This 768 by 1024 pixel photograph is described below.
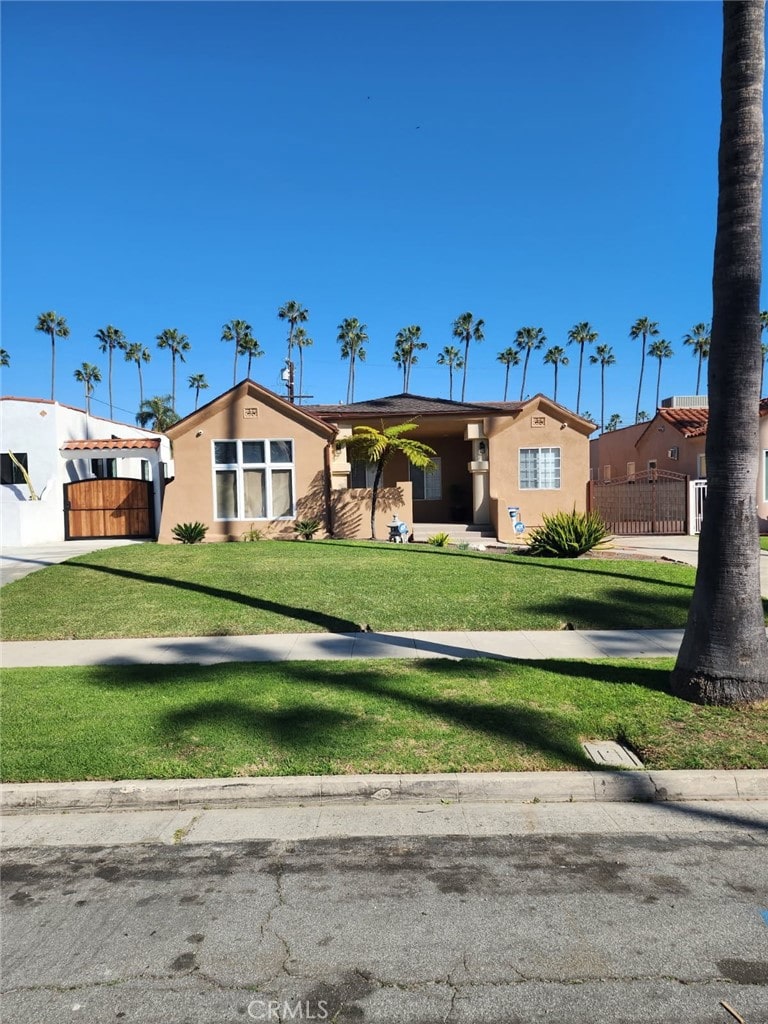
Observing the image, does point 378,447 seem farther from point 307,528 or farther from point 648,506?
point 648,506

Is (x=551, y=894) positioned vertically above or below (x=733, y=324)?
below

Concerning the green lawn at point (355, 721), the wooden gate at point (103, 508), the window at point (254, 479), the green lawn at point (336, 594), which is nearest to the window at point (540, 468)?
the green lawn at point (336, 594)

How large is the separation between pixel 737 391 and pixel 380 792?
14.5 ft

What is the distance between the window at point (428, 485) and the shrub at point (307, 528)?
6604 millimetres

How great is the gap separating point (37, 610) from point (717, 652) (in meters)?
9.76

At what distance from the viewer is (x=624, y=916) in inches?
132

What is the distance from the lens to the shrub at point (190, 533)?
18.4 m

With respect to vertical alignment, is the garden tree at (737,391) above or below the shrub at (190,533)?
above

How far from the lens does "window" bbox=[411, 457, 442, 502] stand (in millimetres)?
24625

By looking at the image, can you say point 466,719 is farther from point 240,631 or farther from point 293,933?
point 240,631

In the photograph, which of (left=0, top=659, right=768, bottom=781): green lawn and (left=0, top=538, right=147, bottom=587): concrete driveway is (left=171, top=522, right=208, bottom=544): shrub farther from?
(left=0, top=659, right=768, bottom=781): green lawn

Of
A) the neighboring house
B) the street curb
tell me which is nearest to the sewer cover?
the street curb

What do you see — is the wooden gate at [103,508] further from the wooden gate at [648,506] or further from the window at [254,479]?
the wooden gate at [648,506]

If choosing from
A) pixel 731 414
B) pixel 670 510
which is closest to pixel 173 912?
pixel 731 414
